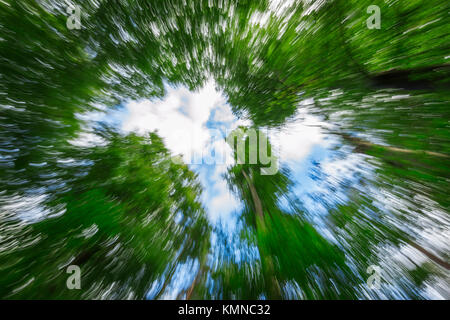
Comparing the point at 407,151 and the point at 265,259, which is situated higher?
the point at 407,151

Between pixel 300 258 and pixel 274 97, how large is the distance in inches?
153

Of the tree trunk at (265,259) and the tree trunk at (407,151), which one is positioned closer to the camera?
the tree trunk at (407,151)

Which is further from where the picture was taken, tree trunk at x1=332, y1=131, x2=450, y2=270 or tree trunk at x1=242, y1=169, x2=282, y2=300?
tree trunk at x1=242, y1=169, x2=282, y2=300

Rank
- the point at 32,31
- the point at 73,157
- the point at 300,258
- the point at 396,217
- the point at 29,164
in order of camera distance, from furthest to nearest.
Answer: the point at 300,258 → the point at 73,157 → the point at 396,217 → the point at 29,164 → the point at 32,31

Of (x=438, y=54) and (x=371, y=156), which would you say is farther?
(x=371, y=156)

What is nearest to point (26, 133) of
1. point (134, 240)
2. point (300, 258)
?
point (134, 240)

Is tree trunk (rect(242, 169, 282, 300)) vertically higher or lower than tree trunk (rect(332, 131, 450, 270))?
lower

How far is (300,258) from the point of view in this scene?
3273 millimetres

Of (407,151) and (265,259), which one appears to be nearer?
(407,151)

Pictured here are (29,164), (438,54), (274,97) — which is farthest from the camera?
(274,97)

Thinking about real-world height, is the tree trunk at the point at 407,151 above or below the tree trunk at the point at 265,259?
above
